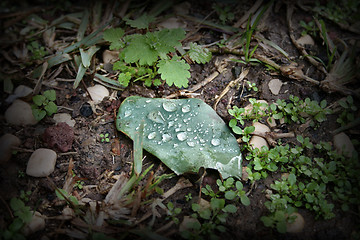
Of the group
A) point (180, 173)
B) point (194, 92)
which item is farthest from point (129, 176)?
point (194, 92)

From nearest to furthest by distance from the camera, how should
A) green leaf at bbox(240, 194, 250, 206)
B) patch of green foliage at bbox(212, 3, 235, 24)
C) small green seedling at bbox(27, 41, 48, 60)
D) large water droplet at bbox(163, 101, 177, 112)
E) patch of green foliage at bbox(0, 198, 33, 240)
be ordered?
patch of green foliage at bbox(0, 198, 33, 240)
green leaf at bbox(240, 194, 250, 206)
large water droplet at bbox(163, 101, 177, 112)
small green seedling at bbox(27, 41, 48, 60)
patch of green foliage at bbox(212, 3, 235, 24)

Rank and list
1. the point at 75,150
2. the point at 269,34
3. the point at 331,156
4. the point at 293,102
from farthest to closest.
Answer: the point at 269,34
the point at 293,102
the point at 75,150
the point at 331,156

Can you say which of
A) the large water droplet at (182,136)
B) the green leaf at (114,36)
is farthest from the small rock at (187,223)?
the green leaf at (114,36)

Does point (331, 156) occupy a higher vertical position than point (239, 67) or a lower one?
lower

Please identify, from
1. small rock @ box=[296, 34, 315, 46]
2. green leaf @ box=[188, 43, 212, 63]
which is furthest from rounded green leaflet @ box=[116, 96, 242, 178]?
small rock @ box=[296, 34, 315, 46]

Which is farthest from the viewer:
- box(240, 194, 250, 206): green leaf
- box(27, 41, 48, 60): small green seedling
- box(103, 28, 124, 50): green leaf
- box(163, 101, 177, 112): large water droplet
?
box(27, 41, 48, 60): small green seedling

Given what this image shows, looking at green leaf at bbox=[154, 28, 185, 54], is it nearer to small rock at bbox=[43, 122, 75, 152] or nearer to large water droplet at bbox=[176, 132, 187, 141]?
large water droplet at bbox=[176, 132, 187, 141]

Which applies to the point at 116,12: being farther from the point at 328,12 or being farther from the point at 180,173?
the point at 328,12
